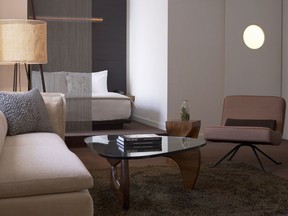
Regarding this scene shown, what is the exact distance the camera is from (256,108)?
16.4ft

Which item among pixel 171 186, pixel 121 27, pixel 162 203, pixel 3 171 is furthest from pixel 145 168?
pixel 121 27

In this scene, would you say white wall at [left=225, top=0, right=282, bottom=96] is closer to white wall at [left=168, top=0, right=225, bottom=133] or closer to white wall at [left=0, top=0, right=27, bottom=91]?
white wall at [left=168, top=0, right=225, bottom=133]

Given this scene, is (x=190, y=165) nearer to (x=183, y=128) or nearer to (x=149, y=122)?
(x=183, y=128)

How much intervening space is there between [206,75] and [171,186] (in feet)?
10.6

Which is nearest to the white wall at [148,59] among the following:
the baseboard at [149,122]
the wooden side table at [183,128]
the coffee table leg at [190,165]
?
the baseboard at [149,122]

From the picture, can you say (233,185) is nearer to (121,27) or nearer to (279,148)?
(279,148)

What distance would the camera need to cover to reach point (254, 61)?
6750mm

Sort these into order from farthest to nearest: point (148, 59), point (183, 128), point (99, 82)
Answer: point (99, 82)
point (148, 59)
point (183, 128)

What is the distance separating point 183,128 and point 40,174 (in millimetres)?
2830

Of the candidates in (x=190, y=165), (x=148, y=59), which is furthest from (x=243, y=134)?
(x=148, y=59)

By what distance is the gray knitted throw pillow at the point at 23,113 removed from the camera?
3570 mm

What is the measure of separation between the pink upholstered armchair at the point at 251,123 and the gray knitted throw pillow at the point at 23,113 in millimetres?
1714

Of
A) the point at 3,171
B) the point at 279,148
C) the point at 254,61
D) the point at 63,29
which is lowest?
the point at 279,148

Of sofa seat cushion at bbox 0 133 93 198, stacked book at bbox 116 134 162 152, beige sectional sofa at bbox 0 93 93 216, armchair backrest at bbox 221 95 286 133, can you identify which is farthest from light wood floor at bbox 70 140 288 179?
beige sectional sofa at bbox 0 93 93 216
